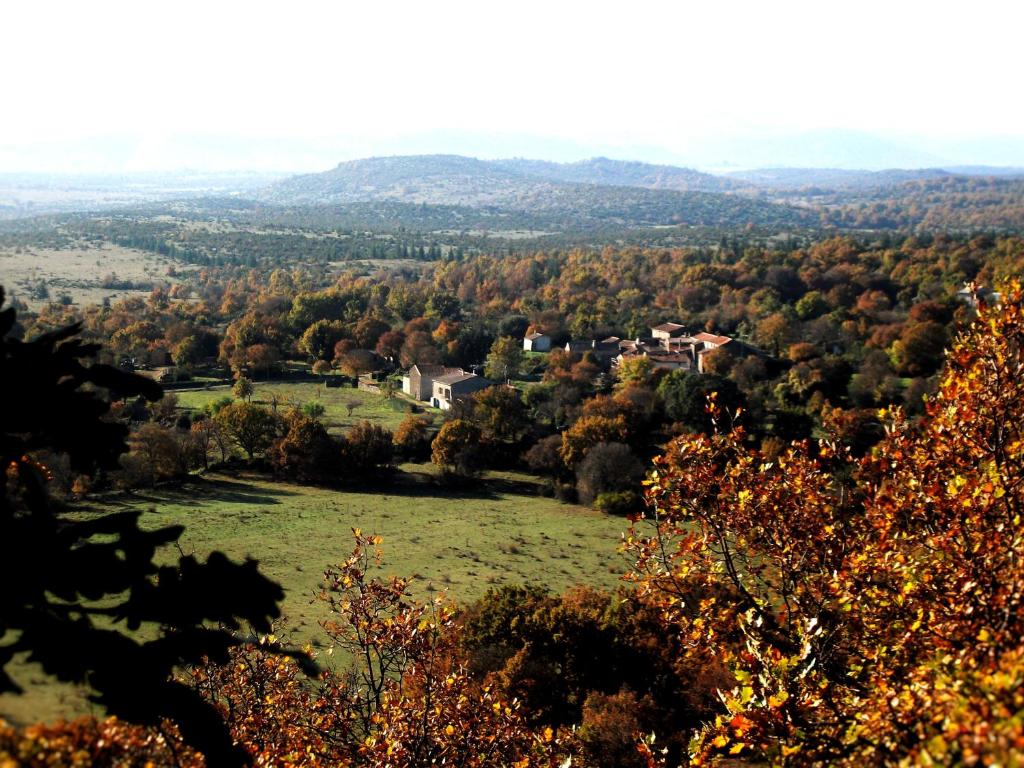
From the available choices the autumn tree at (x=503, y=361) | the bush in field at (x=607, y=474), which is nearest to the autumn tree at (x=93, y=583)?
the bush in field at (x=607, y=474)

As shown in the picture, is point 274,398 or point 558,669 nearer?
point 558,669

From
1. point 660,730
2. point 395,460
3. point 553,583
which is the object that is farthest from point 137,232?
point 660,730

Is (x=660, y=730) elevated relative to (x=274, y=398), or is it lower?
elevated

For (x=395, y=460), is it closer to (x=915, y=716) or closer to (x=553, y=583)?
(x=553, y=583)

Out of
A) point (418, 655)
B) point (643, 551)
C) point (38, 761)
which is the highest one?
point (38, 761)

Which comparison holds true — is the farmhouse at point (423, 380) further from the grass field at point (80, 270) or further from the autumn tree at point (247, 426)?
the grass field at point (80, 270)

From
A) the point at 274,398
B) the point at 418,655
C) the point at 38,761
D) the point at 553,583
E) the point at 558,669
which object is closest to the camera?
the point at 38,761

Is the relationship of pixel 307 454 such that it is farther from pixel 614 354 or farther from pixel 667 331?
pixel 667 331

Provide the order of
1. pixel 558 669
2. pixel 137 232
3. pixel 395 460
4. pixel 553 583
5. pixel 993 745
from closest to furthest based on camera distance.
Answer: pixel 993 745 < pixel 558 669 < pixel 553 583 < pixel 395 460 < pixel 137 232
